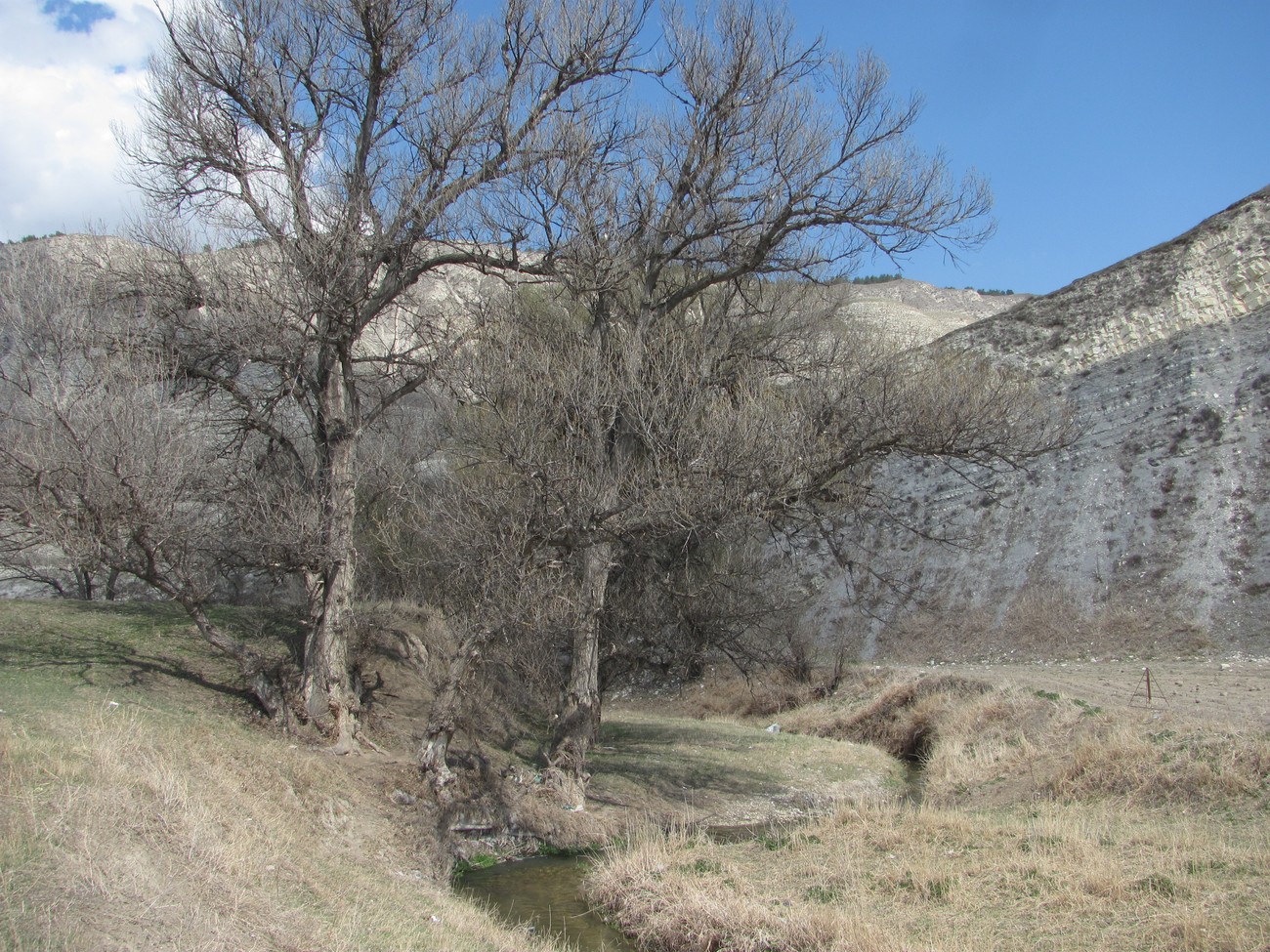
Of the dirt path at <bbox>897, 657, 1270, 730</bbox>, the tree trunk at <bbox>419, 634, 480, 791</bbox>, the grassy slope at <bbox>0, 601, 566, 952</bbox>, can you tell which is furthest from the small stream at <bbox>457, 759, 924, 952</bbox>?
the dirt path at <bbox>897, 657, 1270, 730</bbox>

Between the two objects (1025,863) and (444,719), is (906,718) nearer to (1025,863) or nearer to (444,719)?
(1025,863)

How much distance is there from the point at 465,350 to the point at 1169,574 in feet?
63.1

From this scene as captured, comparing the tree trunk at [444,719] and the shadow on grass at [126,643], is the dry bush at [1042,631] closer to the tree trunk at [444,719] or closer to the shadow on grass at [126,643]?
the tree trunk at [444,719]

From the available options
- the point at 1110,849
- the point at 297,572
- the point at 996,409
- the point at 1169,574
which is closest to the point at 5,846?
the point at 297,572

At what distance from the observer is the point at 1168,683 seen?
16.8 metres

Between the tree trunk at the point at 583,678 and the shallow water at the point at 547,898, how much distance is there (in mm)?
1789

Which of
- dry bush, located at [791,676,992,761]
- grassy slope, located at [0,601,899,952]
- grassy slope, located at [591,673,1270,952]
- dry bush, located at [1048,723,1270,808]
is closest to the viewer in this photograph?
grassy slope, located at [0,601,899,952]

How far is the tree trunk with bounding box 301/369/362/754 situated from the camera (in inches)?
482

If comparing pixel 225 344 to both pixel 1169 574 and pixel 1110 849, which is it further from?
pixel 1169 574

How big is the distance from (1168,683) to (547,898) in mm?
12379

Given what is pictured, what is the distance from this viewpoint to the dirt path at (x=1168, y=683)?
13.7 m

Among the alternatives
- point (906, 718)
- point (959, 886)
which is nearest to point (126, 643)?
point (959, 886)

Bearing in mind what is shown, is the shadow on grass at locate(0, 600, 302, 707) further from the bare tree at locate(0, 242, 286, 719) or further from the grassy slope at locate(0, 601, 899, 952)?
the bare tree at locate(0, 242, 286, 719)

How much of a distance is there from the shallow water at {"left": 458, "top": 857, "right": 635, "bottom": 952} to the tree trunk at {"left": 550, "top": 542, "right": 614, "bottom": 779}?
1.79 m
